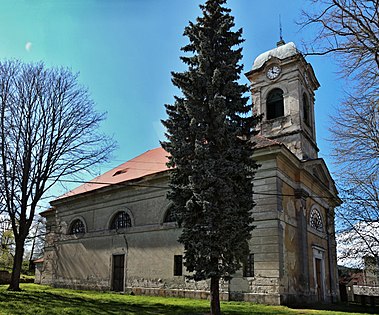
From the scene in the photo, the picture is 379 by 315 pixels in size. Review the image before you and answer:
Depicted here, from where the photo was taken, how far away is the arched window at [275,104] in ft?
77.5

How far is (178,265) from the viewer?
20.8 m

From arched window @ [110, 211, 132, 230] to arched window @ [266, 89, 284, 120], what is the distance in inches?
433

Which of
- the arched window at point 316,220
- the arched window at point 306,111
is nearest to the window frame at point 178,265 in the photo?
the arched window at point 316,220

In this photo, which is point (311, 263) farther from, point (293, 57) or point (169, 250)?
point (293, 57)

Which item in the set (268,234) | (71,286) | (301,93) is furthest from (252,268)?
(71,286)

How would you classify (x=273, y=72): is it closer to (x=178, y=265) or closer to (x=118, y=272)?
(x=178, y=265)

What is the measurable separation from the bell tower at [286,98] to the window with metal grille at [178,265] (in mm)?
8794

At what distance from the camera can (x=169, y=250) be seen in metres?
21.3

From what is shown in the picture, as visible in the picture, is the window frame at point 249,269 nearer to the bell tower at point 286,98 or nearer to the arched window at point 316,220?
the arched window at point 316,220

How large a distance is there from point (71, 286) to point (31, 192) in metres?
11.2

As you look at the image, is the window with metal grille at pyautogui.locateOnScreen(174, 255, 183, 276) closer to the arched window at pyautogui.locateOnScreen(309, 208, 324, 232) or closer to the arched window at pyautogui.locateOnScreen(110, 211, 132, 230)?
the arched window at pyautogui.locateOnScreen(110, 211, 132, 230)

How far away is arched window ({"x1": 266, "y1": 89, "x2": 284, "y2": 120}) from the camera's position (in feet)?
77.5

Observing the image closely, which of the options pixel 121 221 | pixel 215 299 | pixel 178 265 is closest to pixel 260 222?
pixel 178 265

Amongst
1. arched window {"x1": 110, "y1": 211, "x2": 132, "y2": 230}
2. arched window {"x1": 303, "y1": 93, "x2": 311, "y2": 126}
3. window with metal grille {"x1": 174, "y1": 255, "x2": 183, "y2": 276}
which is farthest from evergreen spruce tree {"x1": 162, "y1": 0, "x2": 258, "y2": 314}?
arched window {"x1": 110, "y1": 211, "x2": 132, "y2": 230}
